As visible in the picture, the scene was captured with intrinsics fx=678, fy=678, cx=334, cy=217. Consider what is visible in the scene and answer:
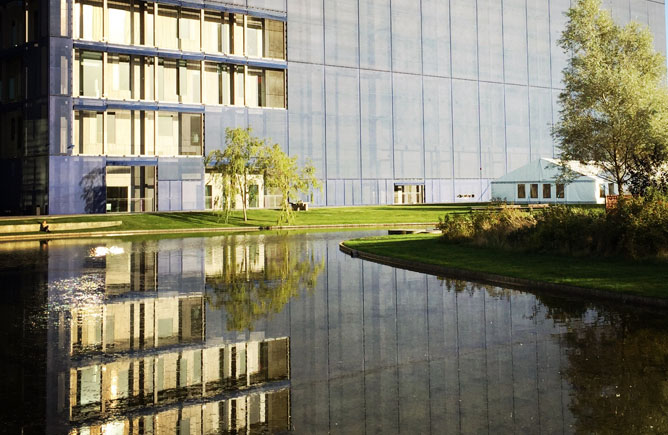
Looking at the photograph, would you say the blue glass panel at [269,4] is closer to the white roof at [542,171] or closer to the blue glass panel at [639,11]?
the white roof at [542,171]

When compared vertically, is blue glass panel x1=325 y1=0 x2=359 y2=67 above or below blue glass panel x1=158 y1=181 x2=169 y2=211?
above

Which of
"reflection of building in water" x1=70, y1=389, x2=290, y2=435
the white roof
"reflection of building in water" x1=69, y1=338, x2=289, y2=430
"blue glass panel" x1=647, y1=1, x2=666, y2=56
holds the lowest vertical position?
"reflection of building in water" x1=70, y1=389, x2=290, y2=435

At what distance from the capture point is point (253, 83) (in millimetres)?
69188

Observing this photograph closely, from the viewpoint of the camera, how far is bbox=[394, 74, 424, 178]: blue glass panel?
7694cm

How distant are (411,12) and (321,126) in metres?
18.5

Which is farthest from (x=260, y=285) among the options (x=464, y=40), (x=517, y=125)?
(x=517, y=125)

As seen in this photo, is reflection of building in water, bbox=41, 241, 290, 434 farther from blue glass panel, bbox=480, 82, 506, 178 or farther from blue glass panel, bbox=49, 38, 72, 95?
blue glass panel, bbox=480, 82, 506, 178

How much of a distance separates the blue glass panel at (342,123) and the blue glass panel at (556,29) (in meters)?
32.0

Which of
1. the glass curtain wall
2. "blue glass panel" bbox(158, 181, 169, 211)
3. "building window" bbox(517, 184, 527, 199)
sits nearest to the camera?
the glass curtain wall

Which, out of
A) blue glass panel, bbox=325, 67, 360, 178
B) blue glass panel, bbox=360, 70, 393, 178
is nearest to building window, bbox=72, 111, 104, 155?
blue glass panel, bbox=325, 67, 360, 178

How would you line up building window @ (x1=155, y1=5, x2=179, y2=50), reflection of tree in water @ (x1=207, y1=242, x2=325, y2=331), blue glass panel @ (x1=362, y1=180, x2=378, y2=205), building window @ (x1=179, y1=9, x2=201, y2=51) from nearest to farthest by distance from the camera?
Result: reflection of tree in water @ (x1=207, y1=242, x2=325, y2=331), building window @ (x1=155, y1=5, x2=179, y2=50), building window @ (x1=179, y1=9, x2=201, y2=51), blue glass panel @ (x1=362, y1=180, x2=378, y2=205)

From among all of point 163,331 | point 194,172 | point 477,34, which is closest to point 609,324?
point 163,331

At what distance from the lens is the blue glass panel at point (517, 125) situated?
8638cm

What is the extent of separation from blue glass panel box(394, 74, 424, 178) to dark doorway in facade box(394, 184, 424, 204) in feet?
4.18
